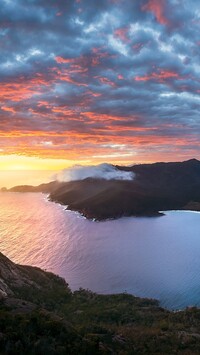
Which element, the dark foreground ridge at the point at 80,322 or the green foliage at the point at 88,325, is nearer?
the green foliage at the point at 88,325

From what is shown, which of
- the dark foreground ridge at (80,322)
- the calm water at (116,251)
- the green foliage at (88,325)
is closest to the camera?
the green foliage at (88,325)

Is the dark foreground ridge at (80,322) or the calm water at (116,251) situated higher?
the dark foreground ridge at (80,322)

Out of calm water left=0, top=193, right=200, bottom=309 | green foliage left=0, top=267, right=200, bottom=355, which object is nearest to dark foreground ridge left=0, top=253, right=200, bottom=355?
green foliage left=0, top=267, right=200, bottom=355

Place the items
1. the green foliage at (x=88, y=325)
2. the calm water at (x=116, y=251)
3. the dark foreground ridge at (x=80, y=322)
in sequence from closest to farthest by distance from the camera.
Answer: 1. the green foliage at (x=88, y=325)
2. the dark foreground ridge at (x=80, y=322)
3. the calm water at (x=116, y=251)

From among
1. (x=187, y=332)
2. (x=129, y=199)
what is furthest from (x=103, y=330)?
(x=129, y=199)

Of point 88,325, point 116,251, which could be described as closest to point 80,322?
point 88,325

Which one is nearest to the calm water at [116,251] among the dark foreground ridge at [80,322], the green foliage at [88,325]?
the dark foreground ridge at [80,322]

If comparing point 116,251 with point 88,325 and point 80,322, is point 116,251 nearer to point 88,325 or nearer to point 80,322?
point 80,322

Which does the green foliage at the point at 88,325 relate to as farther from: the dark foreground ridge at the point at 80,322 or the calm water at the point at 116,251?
the calm water at the point at 116,251

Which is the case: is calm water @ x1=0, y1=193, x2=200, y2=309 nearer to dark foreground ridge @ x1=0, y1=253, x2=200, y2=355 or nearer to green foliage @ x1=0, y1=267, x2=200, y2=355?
dark foreground ridge @ x1=0, y1=253, x2=200, y2=355
